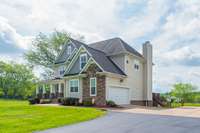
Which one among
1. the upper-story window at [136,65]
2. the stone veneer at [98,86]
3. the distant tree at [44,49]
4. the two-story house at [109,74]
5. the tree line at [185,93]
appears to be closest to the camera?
the stone veneer at [98,86]

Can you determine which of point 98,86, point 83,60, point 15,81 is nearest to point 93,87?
point 98,86

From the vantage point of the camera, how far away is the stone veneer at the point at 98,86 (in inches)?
862

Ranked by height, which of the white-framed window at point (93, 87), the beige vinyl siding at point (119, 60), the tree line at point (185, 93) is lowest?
the tree line at point (185, 93)

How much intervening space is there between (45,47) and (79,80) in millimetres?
22851

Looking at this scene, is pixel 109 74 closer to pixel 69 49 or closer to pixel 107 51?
pixel 107 51

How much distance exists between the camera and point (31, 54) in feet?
145

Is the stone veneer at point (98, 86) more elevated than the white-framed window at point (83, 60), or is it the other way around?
the white-framed window at point (83, 60)

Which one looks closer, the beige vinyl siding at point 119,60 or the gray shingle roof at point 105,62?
the gray shingle roof at point 105,62

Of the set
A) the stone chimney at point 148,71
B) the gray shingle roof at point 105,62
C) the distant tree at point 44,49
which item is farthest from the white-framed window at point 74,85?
the distant tree at point 44,49

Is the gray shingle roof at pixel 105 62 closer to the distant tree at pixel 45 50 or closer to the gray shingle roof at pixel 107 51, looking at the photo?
the gray shingle roof at pixel 107 51

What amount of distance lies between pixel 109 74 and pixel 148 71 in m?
8.54

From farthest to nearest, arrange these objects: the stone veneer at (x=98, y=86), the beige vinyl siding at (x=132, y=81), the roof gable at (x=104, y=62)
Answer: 1. the beige vinyl siding at (x=132, y=81)
2. the roof gable at (x=104, y=62)
3. the stone veneer at (x=98, y=86)

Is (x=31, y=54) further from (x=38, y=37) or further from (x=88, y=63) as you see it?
(x=88, y=63)

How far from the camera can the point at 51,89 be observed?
103 feet
